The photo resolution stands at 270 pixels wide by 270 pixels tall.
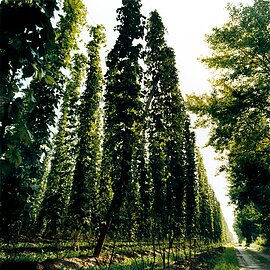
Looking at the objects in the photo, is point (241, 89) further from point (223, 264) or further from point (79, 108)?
point (223, 264)

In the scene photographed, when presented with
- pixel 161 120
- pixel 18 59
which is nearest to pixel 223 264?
pixel 161 120

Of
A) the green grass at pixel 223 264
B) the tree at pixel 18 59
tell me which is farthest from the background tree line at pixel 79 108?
the green grass at pixel 223 264

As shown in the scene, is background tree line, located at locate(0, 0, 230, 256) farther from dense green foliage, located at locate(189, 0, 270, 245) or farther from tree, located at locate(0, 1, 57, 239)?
dense green foliage, located at locate(189, 0, 270, 245)

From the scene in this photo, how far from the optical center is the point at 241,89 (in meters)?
14.4

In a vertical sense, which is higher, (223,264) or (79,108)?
(79,108)

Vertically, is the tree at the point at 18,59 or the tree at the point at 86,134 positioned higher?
the tree at the point at 86,134

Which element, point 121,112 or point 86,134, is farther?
point 86,134

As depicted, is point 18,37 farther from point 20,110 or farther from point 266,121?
point 266,121

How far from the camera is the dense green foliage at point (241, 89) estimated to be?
13.6m

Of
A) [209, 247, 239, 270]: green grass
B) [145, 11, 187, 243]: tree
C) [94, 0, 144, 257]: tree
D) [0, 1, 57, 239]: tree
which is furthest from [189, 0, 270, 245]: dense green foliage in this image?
[0, 1, 57, 239]: tree

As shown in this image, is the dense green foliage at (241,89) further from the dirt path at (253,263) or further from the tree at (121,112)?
the dirt path at (253,263)

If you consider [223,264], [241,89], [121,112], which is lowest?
[223,264]

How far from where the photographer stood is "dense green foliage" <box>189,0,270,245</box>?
13641 millimetres

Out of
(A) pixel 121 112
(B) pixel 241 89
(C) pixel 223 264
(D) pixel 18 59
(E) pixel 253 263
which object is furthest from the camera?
(E) pixel 253 263
